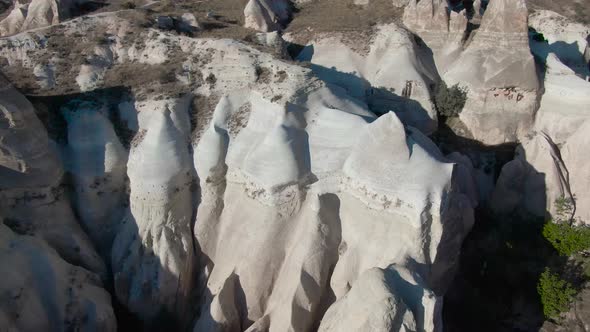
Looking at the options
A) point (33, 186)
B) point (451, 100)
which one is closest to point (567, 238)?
point (451, 100)

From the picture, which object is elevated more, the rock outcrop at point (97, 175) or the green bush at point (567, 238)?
the rock outcrop at point (97, 175)

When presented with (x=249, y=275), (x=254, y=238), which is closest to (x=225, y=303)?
(x=249, y=275)

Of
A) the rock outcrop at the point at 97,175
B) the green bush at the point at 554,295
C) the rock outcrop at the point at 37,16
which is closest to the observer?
the green bush at the point at 554,295

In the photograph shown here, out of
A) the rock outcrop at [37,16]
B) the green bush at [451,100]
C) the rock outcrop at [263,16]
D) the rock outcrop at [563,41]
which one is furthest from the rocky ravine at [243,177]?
the rock outcrop at [37,16]

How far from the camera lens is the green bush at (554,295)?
46.8ft

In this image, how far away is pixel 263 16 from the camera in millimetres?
25000

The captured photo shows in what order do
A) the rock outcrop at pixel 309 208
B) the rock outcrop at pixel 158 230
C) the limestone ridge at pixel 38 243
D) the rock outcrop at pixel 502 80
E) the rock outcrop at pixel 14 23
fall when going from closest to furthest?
the limestone ridge at pixel 38 243, the rock outcrop at pixel 309 208, the rock outcrop at pixel 158 230, the rock outcrop at pixel 502 80, the rock outcrop at pixel 14 23

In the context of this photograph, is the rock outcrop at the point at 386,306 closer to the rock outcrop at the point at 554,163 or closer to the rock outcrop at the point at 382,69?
the rock outcrop at the point at 554,163

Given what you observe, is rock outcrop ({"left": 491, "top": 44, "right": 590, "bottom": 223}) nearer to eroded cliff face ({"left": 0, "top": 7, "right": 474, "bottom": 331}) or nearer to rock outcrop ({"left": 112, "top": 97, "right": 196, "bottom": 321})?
eroded cliff face ({"left": 0, "top": 7, "right": 474, "bottom": 331})

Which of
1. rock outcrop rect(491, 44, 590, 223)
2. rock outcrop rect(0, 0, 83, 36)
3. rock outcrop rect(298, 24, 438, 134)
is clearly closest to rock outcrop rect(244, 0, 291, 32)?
rock outcrop rect(298, 24, 438, 134)

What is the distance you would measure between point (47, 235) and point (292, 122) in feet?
25.1

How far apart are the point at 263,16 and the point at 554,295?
18.5m

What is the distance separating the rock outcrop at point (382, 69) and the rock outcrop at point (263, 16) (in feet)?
13.0

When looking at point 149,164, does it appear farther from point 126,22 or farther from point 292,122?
point 126,22
